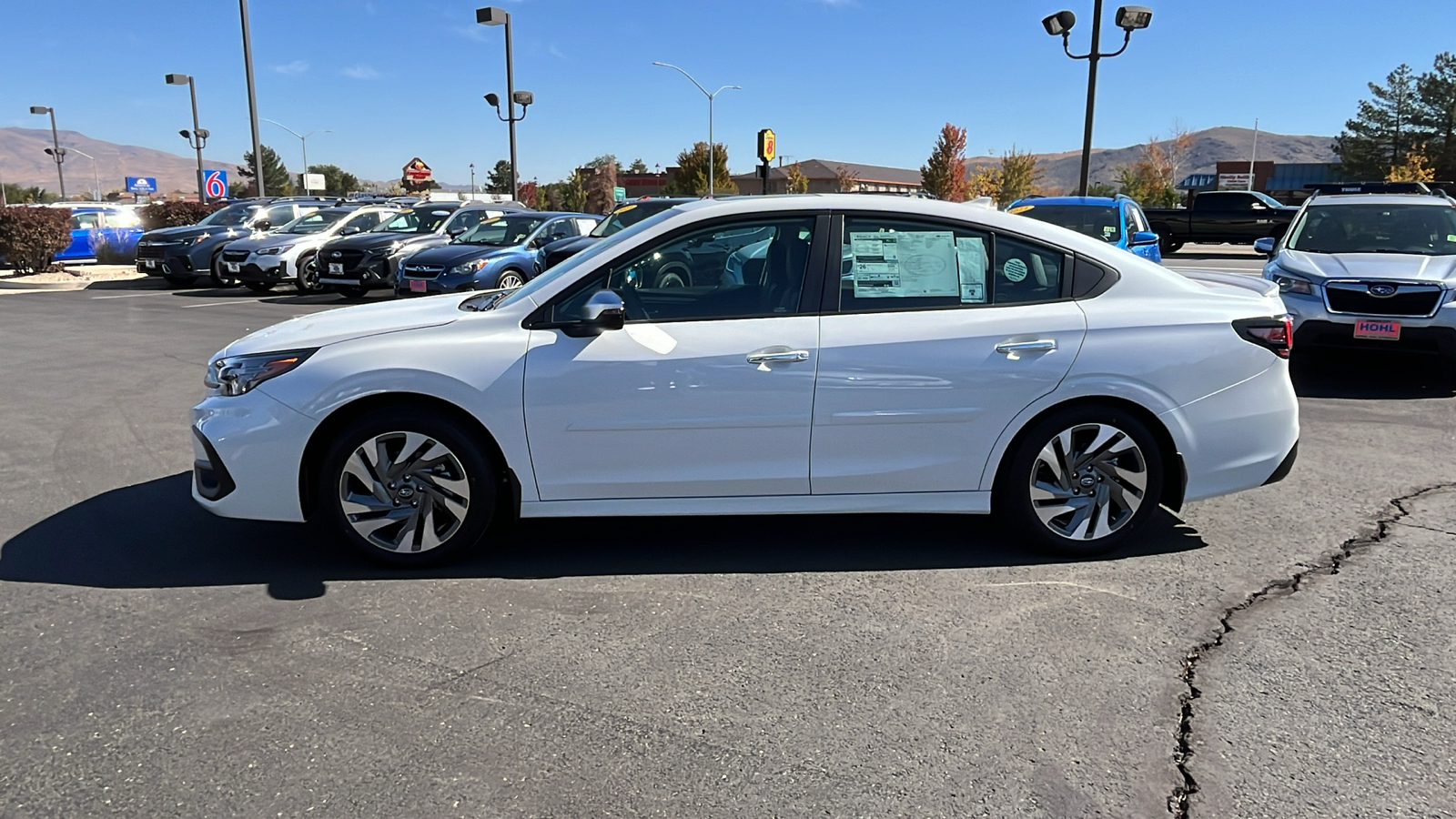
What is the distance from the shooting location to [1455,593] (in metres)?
4.23

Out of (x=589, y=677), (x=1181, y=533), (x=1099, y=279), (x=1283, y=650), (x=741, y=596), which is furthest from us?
(x=1181, y=533)

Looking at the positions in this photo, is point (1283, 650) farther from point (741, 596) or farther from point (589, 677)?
point (589, 677)

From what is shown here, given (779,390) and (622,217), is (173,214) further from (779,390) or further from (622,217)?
(779,390)

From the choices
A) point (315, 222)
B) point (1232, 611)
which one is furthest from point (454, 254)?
point (1232, 611)

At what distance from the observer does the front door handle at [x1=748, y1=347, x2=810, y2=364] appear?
4309 millimetres

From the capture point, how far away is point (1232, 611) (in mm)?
4070

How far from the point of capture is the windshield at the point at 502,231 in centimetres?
1571

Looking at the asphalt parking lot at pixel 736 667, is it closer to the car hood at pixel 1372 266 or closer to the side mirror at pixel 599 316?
the side mirror at pixel 599 316

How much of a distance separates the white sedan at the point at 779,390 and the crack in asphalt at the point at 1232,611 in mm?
504

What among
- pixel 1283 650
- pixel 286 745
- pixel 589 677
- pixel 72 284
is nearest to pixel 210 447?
pixel 286 745

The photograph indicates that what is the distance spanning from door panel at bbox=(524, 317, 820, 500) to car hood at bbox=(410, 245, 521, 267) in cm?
1084

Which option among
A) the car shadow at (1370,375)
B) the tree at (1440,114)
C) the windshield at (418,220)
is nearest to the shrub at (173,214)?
the windshield at (418,220)

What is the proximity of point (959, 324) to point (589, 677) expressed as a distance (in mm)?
2149

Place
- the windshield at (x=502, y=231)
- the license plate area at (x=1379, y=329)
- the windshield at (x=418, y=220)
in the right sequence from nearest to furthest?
the license plate area at (x=1379, y=329)
the windshield at (x=502, y=231)
the windshield at (x=418, y=220)
